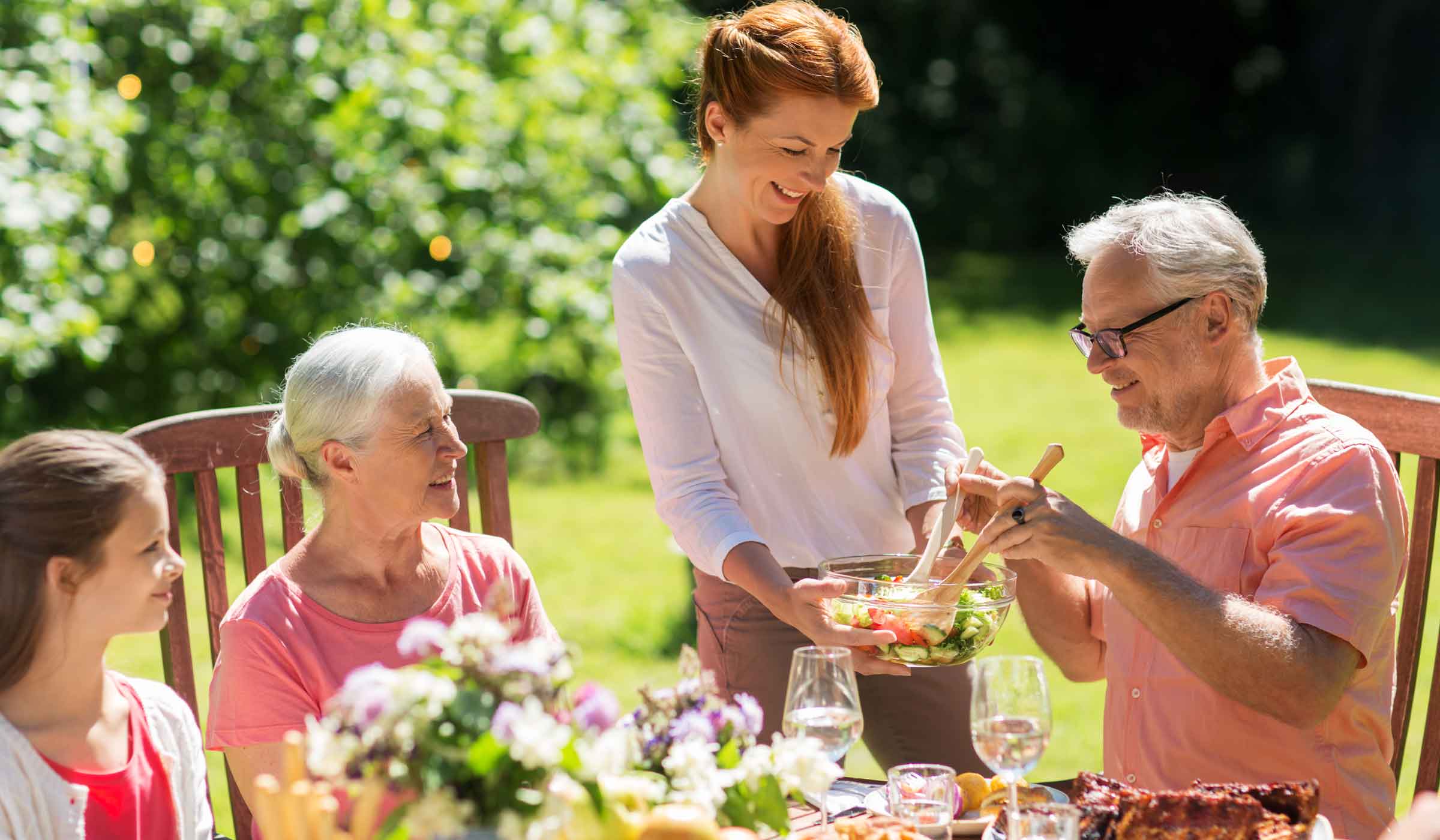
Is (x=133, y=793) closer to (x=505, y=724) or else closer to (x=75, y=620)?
(x=75, y=620)

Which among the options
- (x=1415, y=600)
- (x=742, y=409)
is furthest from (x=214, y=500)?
(x=1415, y=600)

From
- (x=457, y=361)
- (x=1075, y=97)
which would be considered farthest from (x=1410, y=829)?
(x=1075, y=97)

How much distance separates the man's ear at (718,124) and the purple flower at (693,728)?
1.47 metres

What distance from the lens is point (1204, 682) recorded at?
8.37ft

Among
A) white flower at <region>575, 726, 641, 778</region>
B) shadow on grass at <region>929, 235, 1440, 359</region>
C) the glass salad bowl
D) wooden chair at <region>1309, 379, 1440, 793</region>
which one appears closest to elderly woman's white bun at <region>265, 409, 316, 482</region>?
the glass salad bowl

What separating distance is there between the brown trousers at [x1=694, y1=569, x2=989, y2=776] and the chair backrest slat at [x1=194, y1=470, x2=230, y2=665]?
3.19 feet

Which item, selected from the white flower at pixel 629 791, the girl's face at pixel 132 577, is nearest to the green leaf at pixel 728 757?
the white flower at pixel 629 791

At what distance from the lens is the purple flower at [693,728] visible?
1.79 metres

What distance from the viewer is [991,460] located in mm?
7953

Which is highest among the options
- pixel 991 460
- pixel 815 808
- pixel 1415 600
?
pixel 1415 600

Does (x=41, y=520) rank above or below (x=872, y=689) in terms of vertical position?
above

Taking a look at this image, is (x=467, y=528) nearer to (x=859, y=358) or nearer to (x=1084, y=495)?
(x=859, y=358)

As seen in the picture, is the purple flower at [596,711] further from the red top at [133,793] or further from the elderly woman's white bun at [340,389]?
the elderly woman's white bun at [340,389]

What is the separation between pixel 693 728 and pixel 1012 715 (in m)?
0.44
